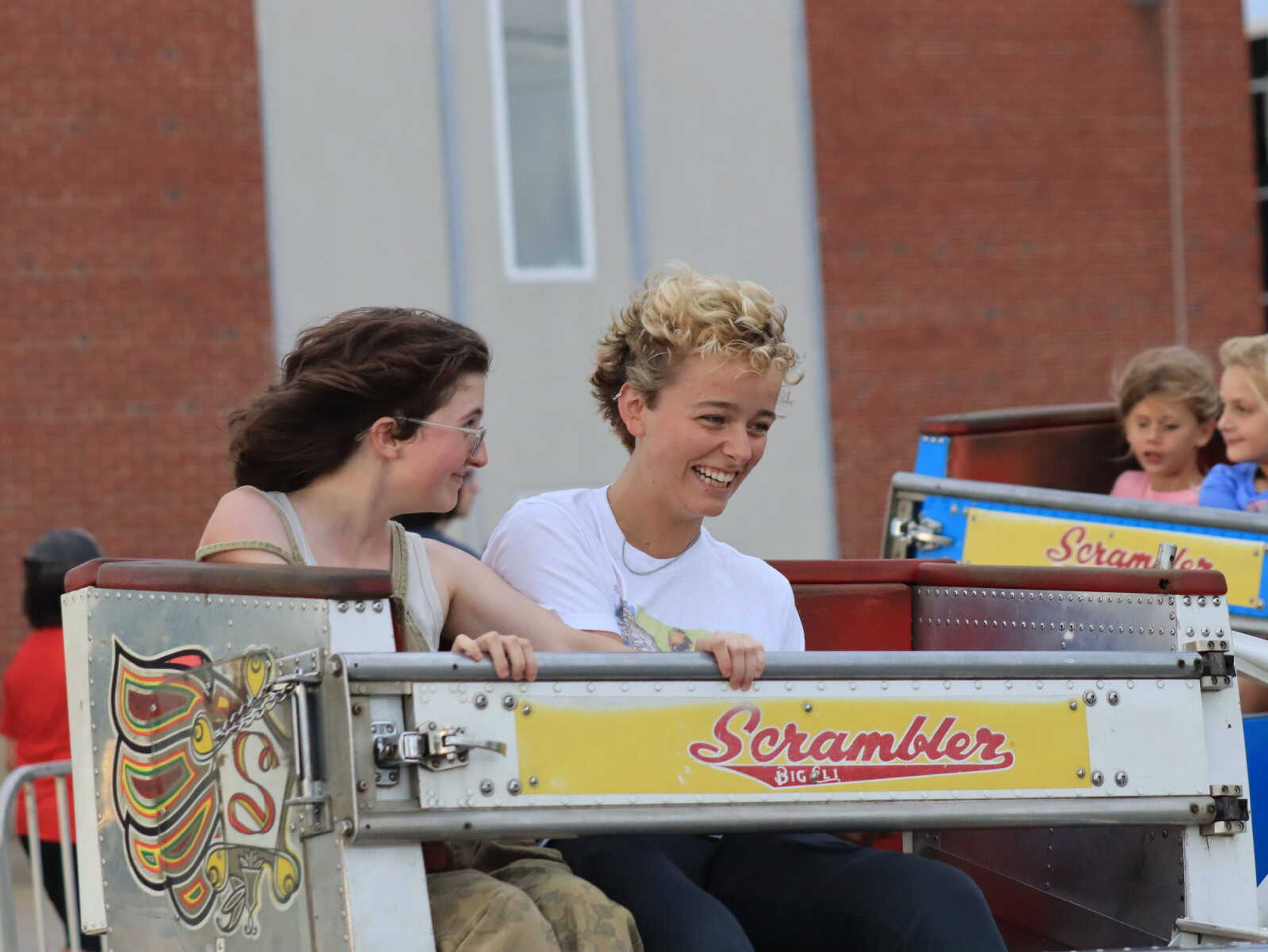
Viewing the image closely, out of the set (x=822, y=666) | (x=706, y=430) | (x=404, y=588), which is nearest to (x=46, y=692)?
(x=404, y=588)

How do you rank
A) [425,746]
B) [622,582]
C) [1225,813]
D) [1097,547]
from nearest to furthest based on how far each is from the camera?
1. [425,746]
2. [1225,813]
3. [622,582]
4. [1097,547]

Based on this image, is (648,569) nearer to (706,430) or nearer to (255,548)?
(706,430)

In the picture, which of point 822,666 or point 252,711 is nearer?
point 252,711

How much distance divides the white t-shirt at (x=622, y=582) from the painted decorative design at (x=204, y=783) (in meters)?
0.67

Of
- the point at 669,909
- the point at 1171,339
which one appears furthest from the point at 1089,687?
the point at 1171,339

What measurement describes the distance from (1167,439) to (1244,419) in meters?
0.49

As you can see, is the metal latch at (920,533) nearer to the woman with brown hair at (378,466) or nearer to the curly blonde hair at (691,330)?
the curly blonde hair at (691,330)

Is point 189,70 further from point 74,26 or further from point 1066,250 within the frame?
point 1066,250

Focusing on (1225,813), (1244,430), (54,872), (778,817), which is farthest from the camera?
(54,872)

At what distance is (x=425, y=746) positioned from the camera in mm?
2646

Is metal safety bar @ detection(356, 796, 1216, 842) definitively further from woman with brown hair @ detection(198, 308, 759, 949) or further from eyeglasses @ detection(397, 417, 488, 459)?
eyeglasses @ detection(397, 417, 488, 459)

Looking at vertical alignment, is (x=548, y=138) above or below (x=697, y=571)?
above

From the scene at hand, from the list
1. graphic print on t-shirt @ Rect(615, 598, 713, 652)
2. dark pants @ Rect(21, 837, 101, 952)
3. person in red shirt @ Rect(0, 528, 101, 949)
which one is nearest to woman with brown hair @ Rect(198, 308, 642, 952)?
graphic print on t-shirt @ Rect(615, 598, 713, 652)

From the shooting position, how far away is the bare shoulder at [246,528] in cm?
302
